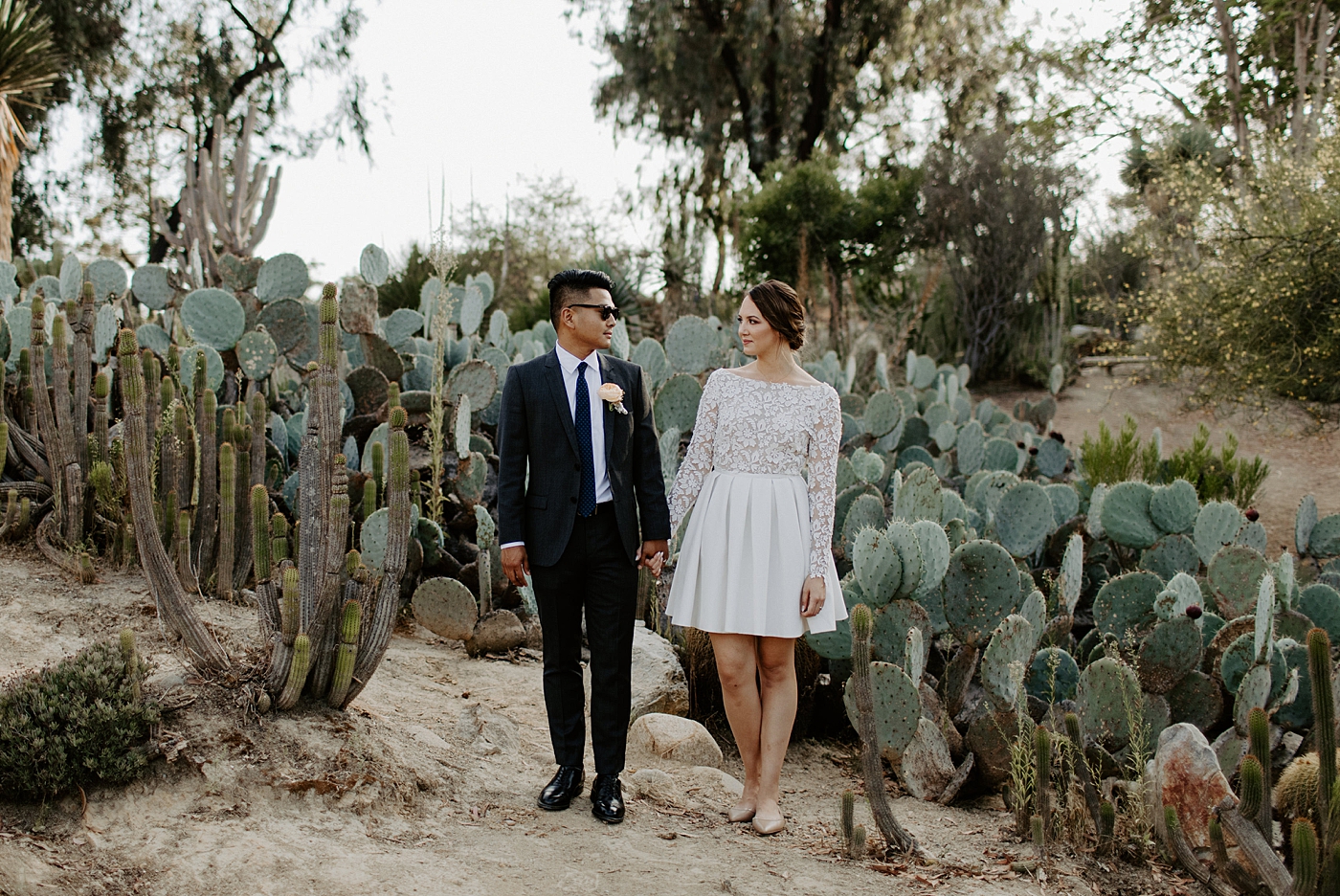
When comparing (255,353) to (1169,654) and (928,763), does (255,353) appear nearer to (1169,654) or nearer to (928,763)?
(928,763)

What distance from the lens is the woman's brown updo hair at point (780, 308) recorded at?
2.90m

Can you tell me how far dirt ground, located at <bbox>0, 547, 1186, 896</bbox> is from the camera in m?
2.36

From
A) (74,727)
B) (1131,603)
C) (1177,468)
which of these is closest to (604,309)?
(74,727)

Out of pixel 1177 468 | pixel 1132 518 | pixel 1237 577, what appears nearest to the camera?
pixel 1237 577

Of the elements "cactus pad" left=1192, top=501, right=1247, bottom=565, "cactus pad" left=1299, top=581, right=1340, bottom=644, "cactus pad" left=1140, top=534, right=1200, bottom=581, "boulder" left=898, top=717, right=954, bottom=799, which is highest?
"cactus pad" left=1192, top=501, right=1247, bottom=565

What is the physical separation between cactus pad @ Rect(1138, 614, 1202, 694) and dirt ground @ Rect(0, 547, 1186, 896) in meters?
0.80

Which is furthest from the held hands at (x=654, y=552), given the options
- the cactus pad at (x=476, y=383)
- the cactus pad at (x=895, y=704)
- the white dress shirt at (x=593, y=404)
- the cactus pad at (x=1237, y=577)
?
the cactus pad at (x=476, y=383)

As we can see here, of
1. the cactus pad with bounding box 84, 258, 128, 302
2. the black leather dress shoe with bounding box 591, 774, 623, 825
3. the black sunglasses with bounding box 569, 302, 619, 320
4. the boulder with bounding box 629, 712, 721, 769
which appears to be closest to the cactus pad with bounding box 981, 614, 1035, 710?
the boulder with bounding box 629, 712, 721, 769

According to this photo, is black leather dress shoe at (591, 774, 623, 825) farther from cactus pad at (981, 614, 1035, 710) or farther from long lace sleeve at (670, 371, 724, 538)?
cactus pad at (981, 614, 1035, 710)

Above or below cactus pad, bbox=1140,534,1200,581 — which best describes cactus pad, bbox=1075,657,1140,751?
below

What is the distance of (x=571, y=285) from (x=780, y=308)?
1.91 ft

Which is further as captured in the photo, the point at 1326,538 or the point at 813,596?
the point at 1326,538

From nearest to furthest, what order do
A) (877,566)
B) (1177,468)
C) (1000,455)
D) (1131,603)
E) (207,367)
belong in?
1. (877,566)
2. (1131,603)
3. (207,367)
4. (1000,455)
5. (1177,468)

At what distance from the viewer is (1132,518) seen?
16.7 ft
